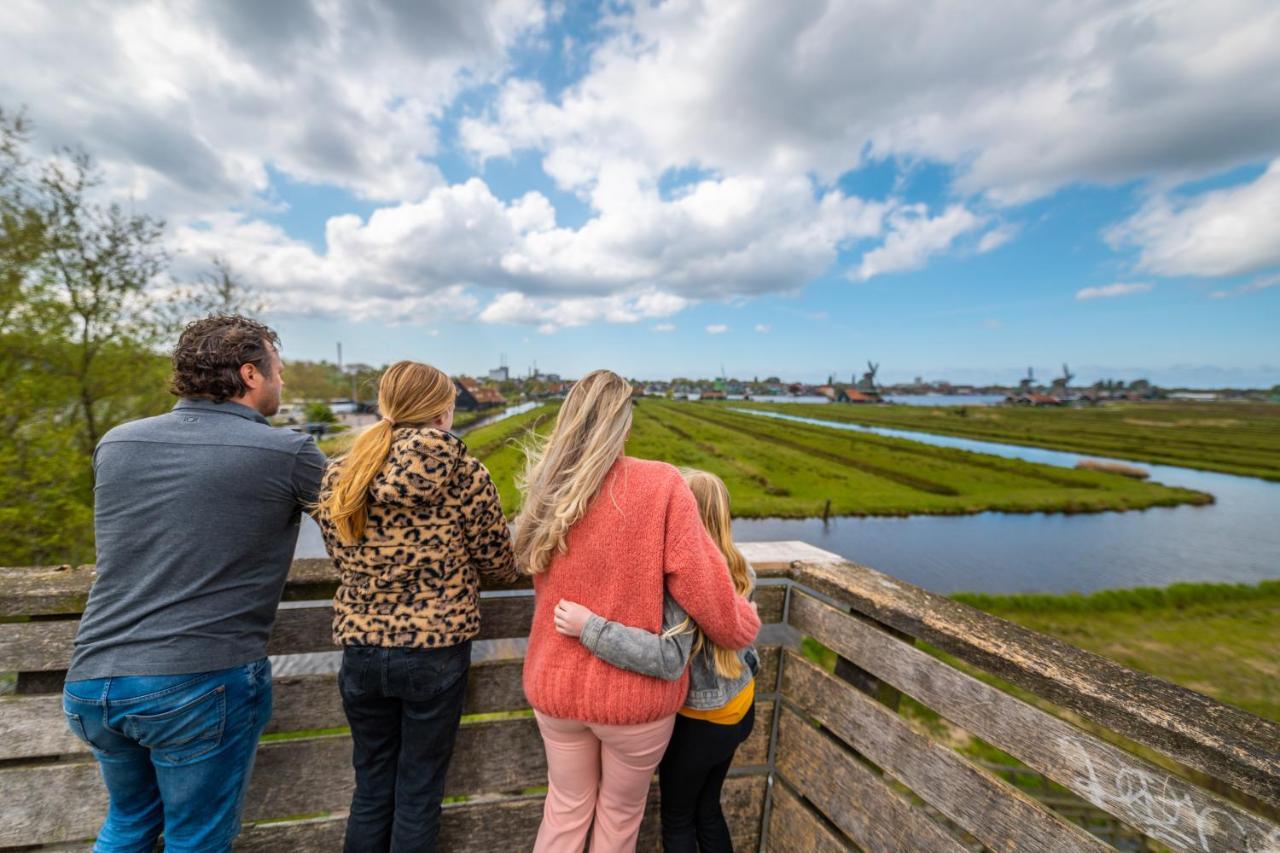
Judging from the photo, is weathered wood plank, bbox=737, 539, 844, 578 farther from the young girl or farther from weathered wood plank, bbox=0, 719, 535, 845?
weathered wood plank, bbox=0, 719, 535, 845

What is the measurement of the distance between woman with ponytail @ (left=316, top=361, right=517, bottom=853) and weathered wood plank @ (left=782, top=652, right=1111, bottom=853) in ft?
5.75

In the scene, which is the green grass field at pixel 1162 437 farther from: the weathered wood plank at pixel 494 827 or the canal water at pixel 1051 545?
the weathered wood plank at pixel 494 827

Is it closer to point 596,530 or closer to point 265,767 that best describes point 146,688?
point 265,767

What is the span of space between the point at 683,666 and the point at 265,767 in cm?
211

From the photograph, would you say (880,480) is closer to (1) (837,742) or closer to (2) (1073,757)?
(1) (837,742)

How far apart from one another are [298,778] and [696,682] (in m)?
1.97

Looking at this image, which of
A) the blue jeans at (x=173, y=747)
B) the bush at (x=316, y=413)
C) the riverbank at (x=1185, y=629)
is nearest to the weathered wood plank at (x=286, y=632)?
the blue jeans at (x=173, y=747)

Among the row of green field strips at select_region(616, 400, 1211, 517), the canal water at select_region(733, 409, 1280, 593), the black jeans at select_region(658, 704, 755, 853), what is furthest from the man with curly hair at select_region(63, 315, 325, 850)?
the row of green field strips at select_region(616, 400, 1211, 517)

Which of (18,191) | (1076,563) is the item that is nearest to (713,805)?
(18,191)

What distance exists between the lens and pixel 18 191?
1003 centimetres

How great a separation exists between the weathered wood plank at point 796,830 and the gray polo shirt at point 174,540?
2731 millimetres

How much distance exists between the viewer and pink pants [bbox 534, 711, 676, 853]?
2.07 metres

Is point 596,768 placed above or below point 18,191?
below

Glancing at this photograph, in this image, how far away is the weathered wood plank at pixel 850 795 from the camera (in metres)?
2.13
